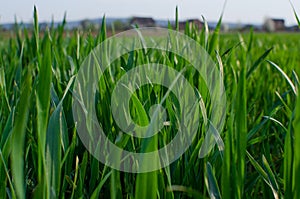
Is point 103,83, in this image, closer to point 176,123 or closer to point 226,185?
point 176,123

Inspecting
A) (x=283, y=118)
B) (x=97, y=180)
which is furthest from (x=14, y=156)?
(x=283, y=118)

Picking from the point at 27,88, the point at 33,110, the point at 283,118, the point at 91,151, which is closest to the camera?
the point at 27,88

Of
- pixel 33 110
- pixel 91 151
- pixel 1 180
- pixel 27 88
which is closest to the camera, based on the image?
pixel 27 88

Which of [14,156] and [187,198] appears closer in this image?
[14,156]

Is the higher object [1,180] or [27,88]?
[27,88]

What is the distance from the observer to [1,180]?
16.9 inches

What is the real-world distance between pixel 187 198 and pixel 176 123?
0.10 m

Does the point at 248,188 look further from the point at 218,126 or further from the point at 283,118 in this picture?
the point at 283,118

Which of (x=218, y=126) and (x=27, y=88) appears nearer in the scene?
(x=27, y=88)

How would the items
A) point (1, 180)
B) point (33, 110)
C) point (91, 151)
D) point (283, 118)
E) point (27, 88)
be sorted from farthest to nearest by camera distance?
point (283, 118)
point (33, 110)
point (91, 151)
point (1, 180)
point (27, 88)

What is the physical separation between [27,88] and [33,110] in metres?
0.37

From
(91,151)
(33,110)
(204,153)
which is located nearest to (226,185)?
(204,153)

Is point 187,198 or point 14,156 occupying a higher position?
point 14,156

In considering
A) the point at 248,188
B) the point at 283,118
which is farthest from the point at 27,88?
the point at 283,118
